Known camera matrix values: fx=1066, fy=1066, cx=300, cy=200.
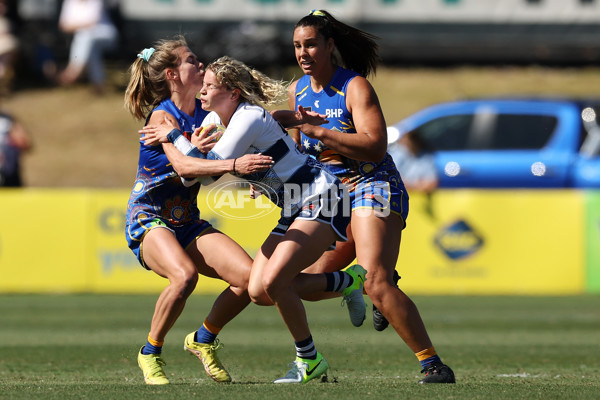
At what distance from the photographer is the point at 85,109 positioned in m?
22.5

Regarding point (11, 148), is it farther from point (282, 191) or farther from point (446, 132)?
point (282, 191)

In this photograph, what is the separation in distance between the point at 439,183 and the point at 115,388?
10.2m

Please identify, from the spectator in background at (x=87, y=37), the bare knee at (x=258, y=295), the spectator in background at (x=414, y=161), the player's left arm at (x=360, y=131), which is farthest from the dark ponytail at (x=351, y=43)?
the spectator in background at (x=87, y=37)

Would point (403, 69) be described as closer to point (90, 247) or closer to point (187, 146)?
point (90, 247)

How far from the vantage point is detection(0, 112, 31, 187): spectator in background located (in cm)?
1504

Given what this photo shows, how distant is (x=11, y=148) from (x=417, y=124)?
5954 mm

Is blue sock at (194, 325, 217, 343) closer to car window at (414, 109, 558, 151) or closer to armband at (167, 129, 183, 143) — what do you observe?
armband at (167, 129, 183, 143)

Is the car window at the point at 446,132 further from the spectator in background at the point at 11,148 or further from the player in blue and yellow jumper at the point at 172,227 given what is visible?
the player in blue and yellow jumper at the point at 172,227

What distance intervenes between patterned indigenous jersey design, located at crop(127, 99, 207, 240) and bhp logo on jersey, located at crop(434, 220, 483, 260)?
25.0ft

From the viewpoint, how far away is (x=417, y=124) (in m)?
16.1

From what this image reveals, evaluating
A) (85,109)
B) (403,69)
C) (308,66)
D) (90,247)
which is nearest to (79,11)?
(85,109)

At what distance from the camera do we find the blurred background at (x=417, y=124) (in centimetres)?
1391

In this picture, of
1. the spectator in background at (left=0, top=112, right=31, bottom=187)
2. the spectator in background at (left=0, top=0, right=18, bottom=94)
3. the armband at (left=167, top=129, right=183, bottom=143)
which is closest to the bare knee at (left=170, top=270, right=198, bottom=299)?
the armband at (left=167, top=129, right=183, bottom=143)

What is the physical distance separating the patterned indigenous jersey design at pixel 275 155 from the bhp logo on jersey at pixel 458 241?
769 cm
